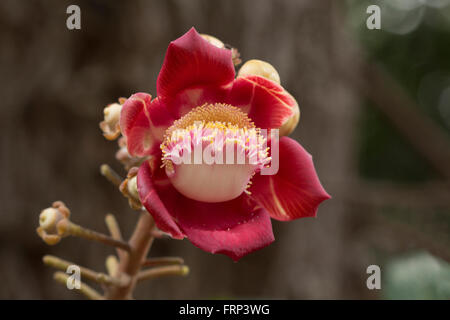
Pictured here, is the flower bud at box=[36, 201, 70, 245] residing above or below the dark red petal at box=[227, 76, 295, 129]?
below

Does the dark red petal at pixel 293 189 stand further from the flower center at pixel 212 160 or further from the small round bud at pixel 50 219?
the small round bud at pixel 50 219

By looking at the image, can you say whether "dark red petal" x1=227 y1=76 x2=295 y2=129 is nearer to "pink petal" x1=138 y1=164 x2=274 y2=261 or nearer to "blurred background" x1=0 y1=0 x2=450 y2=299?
"pink petal" x1=138 y1=164 x2=274 y2=261

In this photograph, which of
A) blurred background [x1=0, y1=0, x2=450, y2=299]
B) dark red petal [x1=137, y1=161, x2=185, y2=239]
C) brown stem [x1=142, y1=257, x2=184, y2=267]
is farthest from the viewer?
blurred background [x1=0, y1=0, x2=450, y2=299]

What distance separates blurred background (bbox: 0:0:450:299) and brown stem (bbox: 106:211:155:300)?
1.81 feet

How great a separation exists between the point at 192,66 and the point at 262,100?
0.07m

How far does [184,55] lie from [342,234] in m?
1.76

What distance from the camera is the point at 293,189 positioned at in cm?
42

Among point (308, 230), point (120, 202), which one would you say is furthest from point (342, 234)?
point (120, 202)

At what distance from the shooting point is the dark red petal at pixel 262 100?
0.42 m

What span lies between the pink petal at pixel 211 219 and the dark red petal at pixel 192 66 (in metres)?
0.08

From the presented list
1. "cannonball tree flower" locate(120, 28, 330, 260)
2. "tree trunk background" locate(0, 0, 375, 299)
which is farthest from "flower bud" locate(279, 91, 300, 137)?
"tree trunk background" locate(0, 0, 375, 299)

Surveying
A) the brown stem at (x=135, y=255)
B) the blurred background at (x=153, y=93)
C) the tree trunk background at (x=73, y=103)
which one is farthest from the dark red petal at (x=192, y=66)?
the tree trunk background at (x=73, y=103)

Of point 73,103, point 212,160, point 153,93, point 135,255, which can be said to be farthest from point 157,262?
point 153,93

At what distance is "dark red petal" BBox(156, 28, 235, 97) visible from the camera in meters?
0.39
